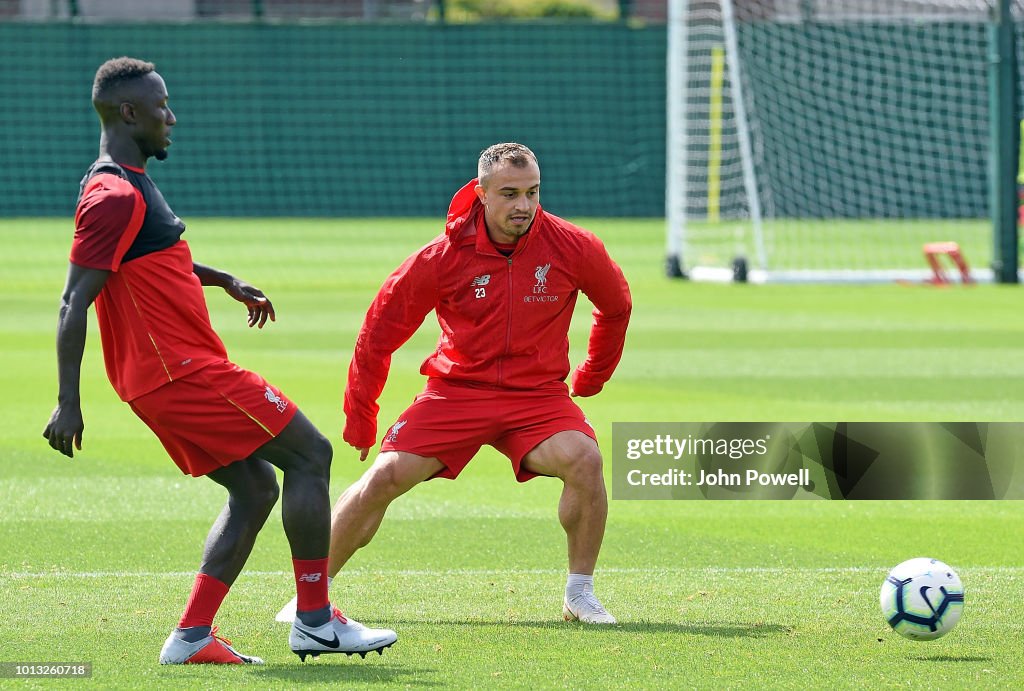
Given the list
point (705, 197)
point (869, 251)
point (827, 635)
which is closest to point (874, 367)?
point (827, 635)

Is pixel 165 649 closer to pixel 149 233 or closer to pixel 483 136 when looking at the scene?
pixel 149 233

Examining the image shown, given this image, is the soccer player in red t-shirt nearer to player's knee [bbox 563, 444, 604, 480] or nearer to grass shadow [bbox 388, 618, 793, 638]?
grass shadow [bbox 388, 618, 793, 638]

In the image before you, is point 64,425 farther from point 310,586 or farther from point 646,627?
point 646,627

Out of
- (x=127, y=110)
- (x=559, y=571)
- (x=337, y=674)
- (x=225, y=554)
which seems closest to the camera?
(x=337, y=674)

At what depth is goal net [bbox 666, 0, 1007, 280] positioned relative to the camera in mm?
26484

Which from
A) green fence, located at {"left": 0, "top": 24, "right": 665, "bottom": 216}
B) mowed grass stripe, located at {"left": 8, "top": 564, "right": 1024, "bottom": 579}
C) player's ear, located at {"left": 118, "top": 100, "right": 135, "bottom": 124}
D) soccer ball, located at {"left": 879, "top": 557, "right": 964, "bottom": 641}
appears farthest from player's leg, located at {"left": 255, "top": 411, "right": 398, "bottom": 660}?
green fence, located at {"left": 0, "top": 24, "right": 665, "bottom": 216}

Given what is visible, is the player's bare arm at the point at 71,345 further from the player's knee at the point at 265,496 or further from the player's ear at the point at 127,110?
the player's knee at the point at 265,496

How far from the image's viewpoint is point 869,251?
26.5m

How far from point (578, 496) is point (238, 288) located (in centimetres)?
145

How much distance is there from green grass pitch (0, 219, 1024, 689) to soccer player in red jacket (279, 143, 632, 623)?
0.42m

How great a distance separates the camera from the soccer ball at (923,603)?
5281 mm

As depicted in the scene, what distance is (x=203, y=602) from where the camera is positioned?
16.9ft

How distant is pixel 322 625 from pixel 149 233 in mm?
1366

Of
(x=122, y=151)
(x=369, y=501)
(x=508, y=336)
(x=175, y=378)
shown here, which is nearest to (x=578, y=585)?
(x=369, y=501)
